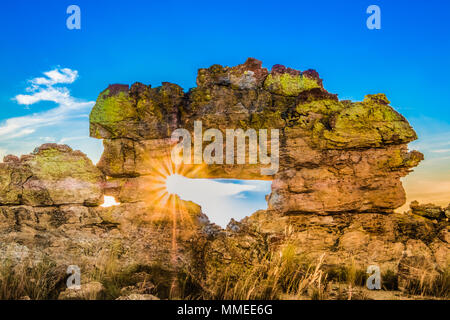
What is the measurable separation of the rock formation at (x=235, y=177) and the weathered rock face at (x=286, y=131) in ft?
0.08

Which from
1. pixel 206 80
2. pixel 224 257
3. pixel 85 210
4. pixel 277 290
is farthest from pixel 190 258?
pixel 206 80

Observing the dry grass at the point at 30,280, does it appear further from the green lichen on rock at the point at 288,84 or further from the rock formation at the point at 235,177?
the green lichen on rock at the point at 288,84

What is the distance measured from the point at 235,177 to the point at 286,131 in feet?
5.11

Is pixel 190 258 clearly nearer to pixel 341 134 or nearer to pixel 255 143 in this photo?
pixel 255 143

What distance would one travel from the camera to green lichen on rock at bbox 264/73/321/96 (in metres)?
7.18

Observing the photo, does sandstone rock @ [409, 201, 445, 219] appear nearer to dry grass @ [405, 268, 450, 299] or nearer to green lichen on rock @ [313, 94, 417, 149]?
dry grass @ [405, 268, 450, 299]

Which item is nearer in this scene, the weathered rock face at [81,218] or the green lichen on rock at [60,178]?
the weathered rock face at [81,218]

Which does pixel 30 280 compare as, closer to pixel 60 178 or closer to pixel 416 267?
pixel 60 178

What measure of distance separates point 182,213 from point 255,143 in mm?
2316

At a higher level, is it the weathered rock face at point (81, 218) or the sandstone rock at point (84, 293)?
the weathered rock face at point (81, 218)

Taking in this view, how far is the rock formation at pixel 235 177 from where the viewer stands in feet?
21.6

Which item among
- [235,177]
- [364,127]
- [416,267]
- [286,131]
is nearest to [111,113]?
[235,177]

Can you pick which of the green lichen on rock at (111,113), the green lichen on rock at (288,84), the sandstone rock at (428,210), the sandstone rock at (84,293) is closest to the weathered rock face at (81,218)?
the green lichen on rock at (111,113)

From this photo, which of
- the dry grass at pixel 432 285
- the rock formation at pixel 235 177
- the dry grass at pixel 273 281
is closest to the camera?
the dry grass at pixel 273 281
